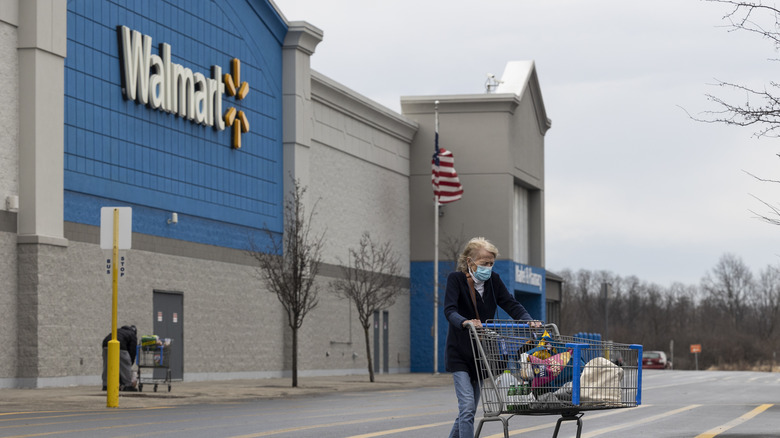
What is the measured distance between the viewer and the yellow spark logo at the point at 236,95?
38406mm

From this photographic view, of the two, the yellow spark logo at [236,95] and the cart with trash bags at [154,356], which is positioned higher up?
the yellow spark logo at [236,95]

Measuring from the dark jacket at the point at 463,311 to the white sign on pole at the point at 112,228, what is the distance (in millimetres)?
12892

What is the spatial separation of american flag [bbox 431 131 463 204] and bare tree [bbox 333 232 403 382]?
2.86 metres

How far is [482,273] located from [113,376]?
12.8 m

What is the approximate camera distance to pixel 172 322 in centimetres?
3525

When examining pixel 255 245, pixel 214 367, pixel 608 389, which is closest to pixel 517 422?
pixel 608 389

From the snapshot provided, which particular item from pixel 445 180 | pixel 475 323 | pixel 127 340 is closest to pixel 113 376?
pixel 127 340

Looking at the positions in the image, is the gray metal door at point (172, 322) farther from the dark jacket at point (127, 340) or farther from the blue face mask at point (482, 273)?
the blue face mask at point (482, 273)

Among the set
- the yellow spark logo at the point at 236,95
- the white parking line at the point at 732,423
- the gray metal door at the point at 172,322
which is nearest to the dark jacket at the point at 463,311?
the white parking line at the point at 732,423

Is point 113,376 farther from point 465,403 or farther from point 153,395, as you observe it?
point 465,403

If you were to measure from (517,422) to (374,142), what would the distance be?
3306 cm

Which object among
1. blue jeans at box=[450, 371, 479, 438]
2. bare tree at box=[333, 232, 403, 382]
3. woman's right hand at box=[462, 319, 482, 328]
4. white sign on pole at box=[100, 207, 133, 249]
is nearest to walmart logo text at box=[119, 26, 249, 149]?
bare tree at box=[333, 232, 403, 382]

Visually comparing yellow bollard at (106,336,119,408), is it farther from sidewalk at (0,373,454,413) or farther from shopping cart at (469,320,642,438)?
shopping cart at (469,320,642,438)

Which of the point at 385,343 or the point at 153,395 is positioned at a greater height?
the point at 385,343
